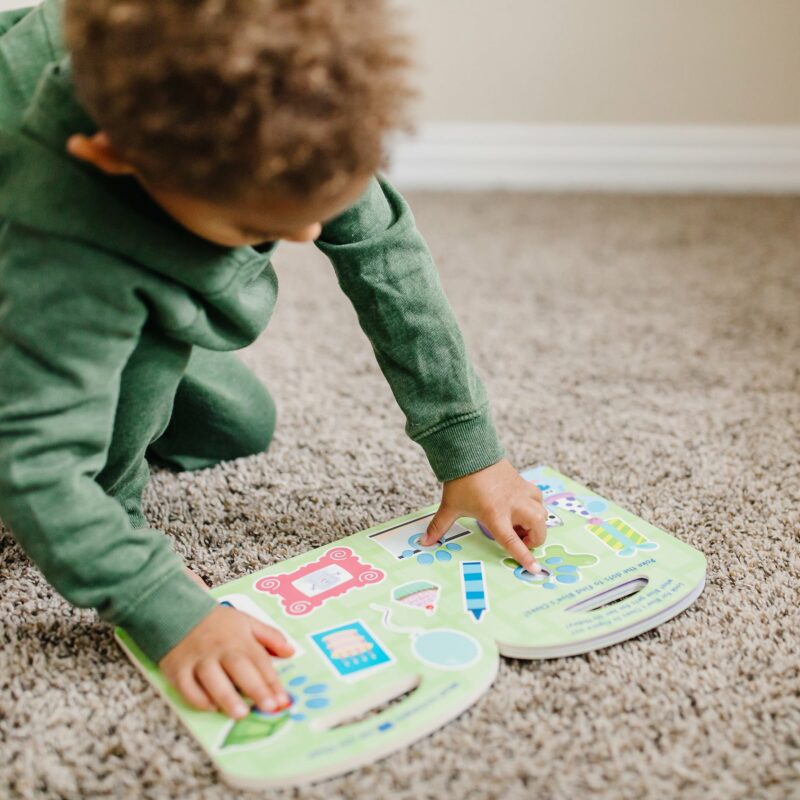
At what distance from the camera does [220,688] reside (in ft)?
1.67

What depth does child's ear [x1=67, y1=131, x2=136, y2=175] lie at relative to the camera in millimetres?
464

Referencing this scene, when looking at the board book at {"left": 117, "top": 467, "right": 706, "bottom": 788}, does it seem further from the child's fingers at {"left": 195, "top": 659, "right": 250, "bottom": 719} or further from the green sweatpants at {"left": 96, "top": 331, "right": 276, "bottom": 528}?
the green sweatpants at {"left": 96, "top": 331, "right": 276, "bottom": 528}

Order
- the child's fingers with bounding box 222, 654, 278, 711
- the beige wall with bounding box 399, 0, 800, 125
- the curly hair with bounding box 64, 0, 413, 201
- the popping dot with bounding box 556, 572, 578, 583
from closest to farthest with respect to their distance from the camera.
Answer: the curly hair with bounding box 64, 0, 413, 201 → the child's fingers with bounding box 222, 654, 278, 711 → the popping dot with bounding box 556, 572, 578, 583 → the beige wall with bounding box 399, 0, 800, 125

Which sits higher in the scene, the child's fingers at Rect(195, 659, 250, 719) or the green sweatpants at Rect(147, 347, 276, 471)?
the child's fingers at Rect(195, 659, 250, 719)

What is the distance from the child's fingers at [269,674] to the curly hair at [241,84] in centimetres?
26

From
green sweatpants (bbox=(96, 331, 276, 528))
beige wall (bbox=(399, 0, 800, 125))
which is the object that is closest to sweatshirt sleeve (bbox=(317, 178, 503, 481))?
green sweatpants (bbox=(96, 331, 276, 528))

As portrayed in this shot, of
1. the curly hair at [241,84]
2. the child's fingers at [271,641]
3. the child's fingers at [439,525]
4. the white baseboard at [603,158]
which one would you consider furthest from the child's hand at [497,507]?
the white baseboard at [603,158]

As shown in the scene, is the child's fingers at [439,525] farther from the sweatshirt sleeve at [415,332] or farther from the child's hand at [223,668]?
the child's hand at [223,668]

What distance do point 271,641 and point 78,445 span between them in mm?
159

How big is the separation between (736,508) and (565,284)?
0.53 meters

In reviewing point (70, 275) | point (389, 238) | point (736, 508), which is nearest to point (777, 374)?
point (736, 508)

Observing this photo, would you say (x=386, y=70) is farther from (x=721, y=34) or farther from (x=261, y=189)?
(x=721, y=34)

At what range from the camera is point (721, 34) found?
1.55 m

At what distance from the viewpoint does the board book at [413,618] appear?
1.62 ft
